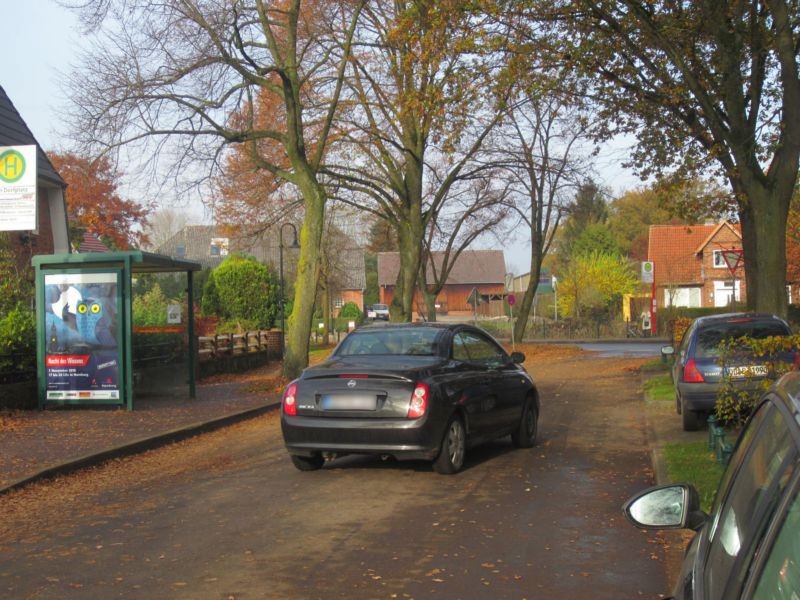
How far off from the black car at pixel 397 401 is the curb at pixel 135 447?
257cm

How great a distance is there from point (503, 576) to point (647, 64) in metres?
12.3

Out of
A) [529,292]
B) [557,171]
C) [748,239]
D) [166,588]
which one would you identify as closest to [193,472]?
[166,588]

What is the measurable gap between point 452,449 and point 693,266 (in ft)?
199

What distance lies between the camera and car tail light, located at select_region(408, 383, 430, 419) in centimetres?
929

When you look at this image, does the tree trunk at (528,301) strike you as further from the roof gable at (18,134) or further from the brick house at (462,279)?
the brick house at (462,279)

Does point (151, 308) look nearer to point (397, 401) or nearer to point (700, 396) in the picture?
point (700, 396)

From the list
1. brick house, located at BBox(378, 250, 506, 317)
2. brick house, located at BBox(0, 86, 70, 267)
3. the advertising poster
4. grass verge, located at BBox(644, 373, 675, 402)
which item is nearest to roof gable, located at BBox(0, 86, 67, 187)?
brick house, located at BBox(0, 86, 70, 267)

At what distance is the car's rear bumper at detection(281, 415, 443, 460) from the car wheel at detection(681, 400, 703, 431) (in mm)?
4771

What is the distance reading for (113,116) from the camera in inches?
744

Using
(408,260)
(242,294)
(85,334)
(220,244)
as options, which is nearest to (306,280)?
(85,334)

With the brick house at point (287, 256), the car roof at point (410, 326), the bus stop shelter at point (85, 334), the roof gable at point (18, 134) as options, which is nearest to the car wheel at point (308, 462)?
the car roof at point (410, 326)

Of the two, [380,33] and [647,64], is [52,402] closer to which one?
[647,64]

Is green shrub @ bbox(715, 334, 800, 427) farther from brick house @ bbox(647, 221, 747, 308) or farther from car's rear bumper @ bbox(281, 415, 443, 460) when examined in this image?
brick house @ bbox(647, 221, 747, 308)

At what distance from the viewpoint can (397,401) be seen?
9.36 m
